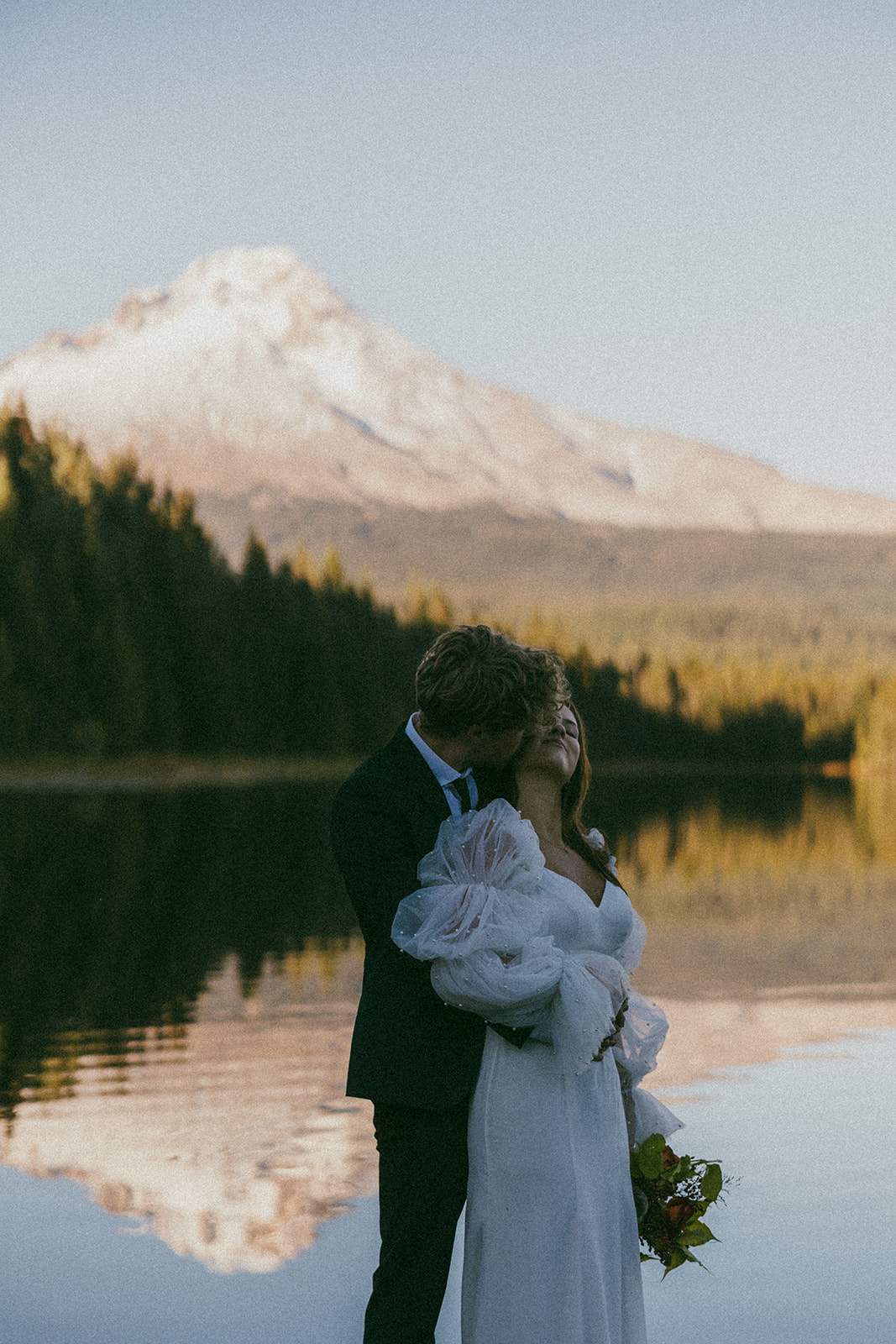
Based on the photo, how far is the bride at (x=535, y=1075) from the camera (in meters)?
4.55

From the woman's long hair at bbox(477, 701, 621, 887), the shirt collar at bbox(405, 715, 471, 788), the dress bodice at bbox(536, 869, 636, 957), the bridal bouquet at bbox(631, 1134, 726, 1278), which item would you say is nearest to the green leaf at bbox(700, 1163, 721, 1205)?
the bridal bouquet at bbox(631, 1134, 726, 1278)

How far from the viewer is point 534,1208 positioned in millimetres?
4648

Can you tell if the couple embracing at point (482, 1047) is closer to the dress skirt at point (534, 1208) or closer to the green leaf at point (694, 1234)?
the dress skirt at point (534, 1208)

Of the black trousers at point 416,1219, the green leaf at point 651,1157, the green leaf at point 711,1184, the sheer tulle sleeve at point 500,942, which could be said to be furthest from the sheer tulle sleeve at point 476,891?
the green leaf at point 711,1184

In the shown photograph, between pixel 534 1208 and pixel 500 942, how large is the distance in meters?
0.73

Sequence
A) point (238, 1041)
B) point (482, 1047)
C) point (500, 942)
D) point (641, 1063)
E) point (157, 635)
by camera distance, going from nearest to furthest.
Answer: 1. point (500, 942)
2. point (482, 1047)
3. point (641, 1063)
4. point (238, 1041)
5. point (157, 635)

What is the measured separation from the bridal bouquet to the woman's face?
3.42 feet

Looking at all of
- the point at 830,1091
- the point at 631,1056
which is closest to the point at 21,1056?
the point at 830,1091

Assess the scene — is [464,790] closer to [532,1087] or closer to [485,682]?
[485,682]

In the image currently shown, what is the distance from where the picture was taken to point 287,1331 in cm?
629

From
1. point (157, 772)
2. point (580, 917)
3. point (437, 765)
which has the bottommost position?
point (157, 772)

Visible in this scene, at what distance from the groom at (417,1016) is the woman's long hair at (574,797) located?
20 centimetres

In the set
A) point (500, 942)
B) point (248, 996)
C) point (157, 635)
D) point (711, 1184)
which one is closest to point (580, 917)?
point (500, 942)

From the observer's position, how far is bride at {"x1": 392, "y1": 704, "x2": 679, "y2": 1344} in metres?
4.55
